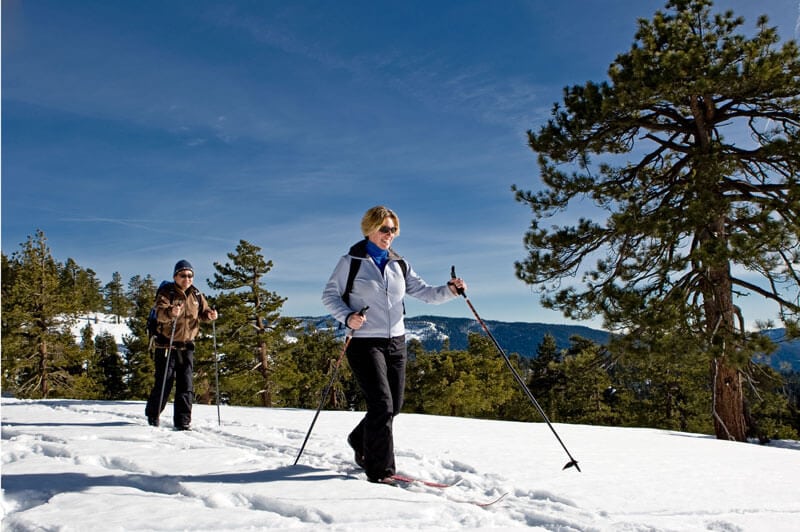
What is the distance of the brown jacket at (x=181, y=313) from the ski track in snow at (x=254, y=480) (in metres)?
1.24

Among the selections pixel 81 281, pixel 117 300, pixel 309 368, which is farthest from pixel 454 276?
pixel 117 300

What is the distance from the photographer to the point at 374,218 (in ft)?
12.9

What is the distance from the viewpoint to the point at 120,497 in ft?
10.1

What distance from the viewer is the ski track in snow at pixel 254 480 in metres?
2.96

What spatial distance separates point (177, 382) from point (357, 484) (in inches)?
143

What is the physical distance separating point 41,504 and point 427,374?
1470 inches

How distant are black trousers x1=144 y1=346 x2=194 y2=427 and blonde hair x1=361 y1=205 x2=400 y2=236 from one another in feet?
12.1

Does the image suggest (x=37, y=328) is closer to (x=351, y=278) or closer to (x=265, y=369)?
(x=265, y=369)

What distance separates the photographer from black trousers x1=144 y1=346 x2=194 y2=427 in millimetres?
6184

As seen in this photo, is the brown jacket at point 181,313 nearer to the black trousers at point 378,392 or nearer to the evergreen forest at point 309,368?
the evergreen forest at point 309,368

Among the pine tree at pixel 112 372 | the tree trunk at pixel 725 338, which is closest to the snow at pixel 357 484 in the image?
the tree trunk at pixel 725 338

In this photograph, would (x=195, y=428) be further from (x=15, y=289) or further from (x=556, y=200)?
(x=15, y=289)

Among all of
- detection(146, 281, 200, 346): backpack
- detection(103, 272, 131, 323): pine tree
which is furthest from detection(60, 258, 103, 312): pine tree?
detection(146, 281, 200, 346): backpack

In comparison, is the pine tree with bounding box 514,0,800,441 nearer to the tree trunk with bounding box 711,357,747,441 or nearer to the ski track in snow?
the tree trunk with bounding box 711,357,747,441
